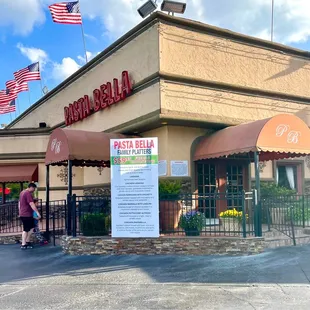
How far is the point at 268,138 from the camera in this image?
10.6 metres

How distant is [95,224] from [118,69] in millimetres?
6003

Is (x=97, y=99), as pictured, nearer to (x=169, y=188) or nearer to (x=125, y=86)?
(x=125, y=86)

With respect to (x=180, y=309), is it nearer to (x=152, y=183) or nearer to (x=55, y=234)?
(x=152, y=183)

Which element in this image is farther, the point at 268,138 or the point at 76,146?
the point at 76,146

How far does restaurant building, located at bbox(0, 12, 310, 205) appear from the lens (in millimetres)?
12133

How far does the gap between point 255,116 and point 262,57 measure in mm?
2236

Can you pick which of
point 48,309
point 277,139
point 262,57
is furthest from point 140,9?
point 48,309

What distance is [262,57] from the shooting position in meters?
14.3

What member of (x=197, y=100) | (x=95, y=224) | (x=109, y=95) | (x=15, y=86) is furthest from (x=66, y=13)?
(x=95, y=224)

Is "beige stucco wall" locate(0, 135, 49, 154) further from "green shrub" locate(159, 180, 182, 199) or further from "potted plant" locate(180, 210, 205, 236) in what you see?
"potted plant" locate(180, 210, 205, 236)

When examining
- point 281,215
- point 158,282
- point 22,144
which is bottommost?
point 158,282

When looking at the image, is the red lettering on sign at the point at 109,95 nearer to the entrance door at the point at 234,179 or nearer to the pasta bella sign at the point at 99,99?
the pasta bella sign at the point at 99,99

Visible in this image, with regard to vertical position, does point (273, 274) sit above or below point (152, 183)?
below

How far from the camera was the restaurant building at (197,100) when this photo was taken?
1213 cm
